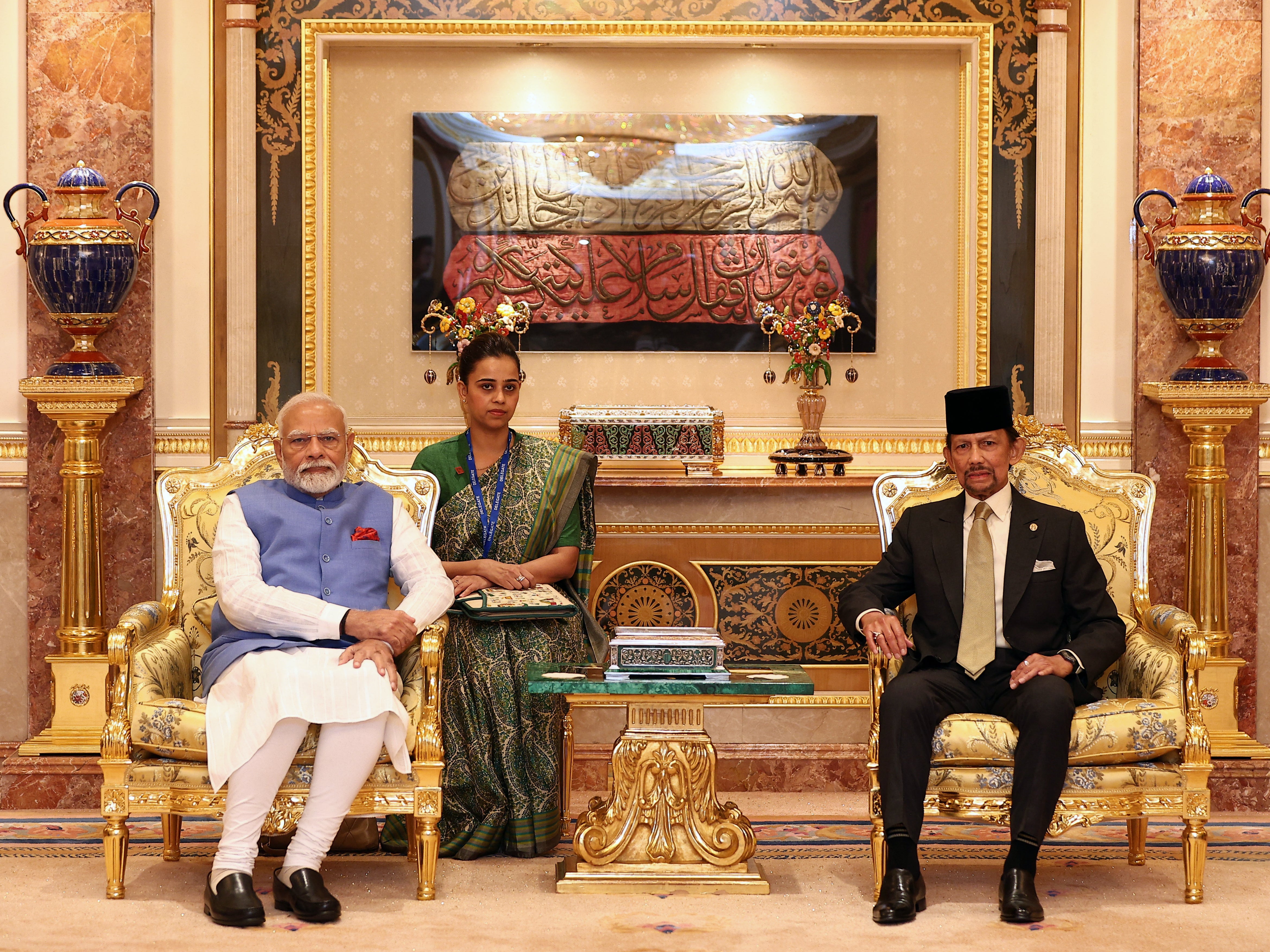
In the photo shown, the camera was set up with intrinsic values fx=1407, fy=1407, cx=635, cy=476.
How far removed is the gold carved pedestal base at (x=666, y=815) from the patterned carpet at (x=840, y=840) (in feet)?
1.16

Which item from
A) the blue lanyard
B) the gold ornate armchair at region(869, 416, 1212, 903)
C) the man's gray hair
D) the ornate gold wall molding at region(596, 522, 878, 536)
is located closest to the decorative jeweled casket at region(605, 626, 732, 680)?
the gold ornate armchair at region(869, 416, 1212, 903)

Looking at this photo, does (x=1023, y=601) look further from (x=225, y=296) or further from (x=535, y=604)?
(x=225, y=296)

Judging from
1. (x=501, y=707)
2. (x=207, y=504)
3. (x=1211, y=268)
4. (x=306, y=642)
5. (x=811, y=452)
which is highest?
(x=1211, y=268)

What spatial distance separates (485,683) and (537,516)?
53cm

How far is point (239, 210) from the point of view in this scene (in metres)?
5.42

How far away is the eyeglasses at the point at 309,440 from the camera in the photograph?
12.5ft

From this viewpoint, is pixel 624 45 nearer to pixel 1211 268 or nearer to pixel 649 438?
pixel 649 438

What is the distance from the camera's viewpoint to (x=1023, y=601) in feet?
12.6

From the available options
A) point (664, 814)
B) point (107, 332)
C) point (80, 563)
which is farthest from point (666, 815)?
point (107, 332)

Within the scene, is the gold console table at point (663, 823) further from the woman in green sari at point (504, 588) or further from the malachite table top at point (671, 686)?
the woman in green sari at point (504, 588)

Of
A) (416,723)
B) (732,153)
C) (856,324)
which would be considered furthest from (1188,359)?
(416,723)

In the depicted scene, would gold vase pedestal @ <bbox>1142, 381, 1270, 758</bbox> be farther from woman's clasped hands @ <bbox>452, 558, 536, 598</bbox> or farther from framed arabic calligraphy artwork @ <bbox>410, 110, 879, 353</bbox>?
woman's clasped hands @ <bbox>452, 558, 536, 598</bbox>

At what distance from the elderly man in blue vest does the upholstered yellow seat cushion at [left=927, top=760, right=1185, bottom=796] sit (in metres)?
1.37

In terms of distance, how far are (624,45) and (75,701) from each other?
3250mm
